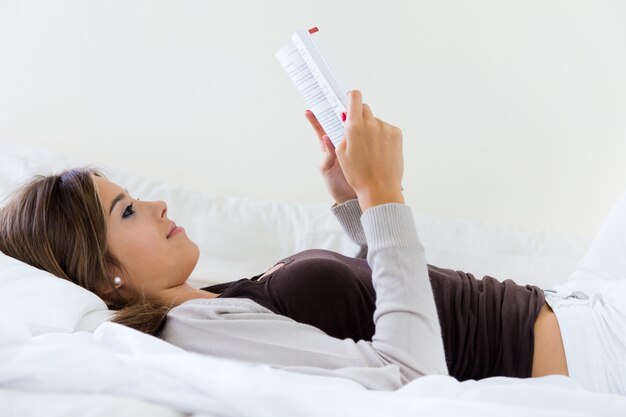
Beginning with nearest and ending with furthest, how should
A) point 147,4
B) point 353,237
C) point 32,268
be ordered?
point 32,268
point 353,237
point 147,4

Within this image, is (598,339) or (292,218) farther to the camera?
(292,218)

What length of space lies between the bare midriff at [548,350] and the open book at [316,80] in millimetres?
424

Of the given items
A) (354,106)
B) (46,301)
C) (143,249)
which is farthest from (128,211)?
(354,106)

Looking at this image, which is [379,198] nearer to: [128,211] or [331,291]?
[331,291]

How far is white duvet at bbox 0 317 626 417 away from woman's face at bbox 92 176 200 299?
381 millimetres

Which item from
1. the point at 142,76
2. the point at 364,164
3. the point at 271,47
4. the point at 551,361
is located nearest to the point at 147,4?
the point at 142,76

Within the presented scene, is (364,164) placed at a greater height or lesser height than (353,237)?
greater

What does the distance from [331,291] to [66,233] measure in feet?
1.47

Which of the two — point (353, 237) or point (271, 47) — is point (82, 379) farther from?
point (271, 47)

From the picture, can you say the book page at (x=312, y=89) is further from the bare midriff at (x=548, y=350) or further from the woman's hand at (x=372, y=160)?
the bare midriff at (x=548, y=350)

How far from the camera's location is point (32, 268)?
130cm

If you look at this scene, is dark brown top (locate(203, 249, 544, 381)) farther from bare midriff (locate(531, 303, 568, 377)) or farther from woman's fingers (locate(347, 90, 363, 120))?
woman's fingers (locate(347, 90, 363, 120))

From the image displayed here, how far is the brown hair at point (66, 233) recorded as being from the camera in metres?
1.31

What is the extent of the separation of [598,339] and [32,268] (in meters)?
0.88
